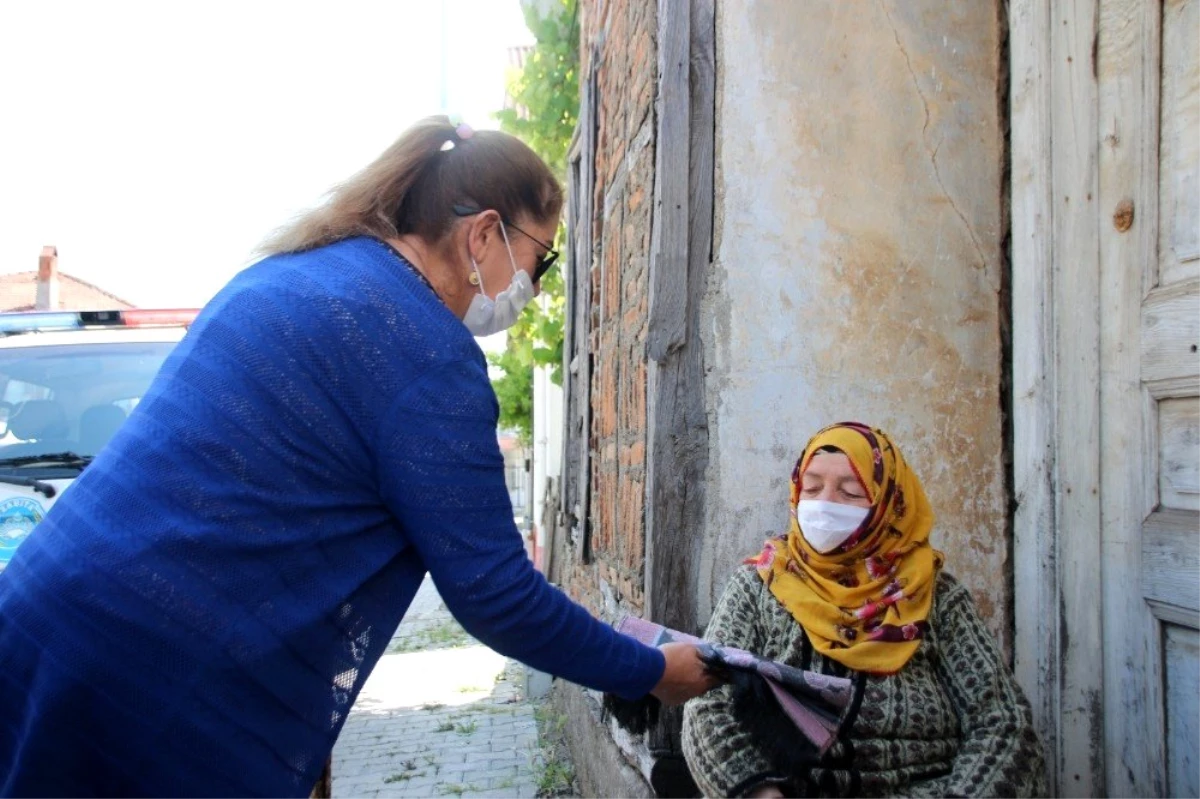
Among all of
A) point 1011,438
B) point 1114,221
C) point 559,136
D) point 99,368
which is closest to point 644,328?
point 1011,438

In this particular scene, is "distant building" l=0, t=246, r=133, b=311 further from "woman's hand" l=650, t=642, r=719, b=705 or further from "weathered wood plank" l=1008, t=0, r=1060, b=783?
"woman's hand" l=650, t=642, r=719, b=705

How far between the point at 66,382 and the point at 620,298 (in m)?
3.02

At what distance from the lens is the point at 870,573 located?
8.11 ft

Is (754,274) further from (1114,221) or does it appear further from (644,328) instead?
(1114,221)

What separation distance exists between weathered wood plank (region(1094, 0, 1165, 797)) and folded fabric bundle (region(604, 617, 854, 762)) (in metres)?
0.86

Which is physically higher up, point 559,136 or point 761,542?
point 559,136

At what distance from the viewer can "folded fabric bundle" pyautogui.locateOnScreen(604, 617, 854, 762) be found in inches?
83.6

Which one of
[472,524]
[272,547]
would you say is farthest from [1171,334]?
[272,547]

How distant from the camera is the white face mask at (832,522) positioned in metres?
2.46

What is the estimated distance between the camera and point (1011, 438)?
316 centimetres

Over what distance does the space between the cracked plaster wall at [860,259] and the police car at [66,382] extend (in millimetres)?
3279

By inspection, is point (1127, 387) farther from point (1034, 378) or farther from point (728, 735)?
point (728, 735)

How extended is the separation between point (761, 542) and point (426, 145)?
1.72m

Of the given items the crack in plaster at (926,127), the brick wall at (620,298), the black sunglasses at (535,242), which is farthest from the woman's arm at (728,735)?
the crack in plaster at (926,127)
